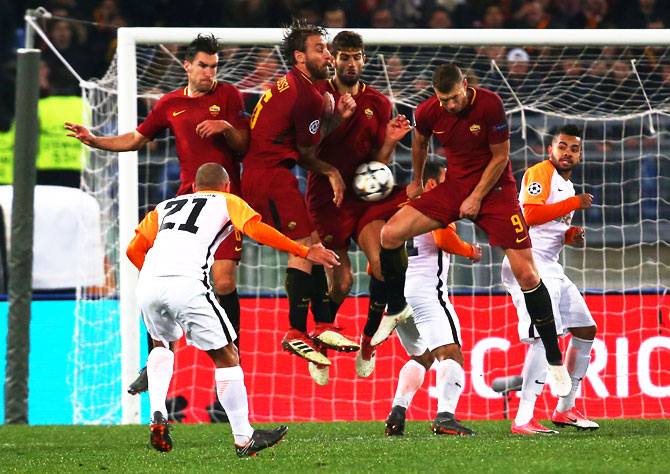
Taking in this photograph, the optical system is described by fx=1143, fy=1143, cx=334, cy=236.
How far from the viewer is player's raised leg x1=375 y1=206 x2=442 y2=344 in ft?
23.9

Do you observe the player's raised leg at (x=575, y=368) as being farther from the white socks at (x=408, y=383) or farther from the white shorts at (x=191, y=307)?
the white shorts at (x=191, y=307)

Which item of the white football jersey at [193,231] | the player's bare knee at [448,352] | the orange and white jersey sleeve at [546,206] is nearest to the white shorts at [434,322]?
Answer: the player's bare knee at [448,352]

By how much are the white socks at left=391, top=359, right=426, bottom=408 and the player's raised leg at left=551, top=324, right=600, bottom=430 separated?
1.01 m

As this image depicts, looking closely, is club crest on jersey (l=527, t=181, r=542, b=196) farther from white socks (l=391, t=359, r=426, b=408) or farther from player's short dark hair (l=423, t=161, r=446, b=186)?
white socks (l=391, t=359, r=426, b=408)

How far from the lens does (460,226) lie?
416 inches

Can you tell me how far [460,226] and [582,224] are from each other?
1.21 m

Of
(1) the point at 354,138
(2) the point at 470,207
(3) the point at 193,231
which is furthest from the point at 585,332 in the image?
(3) the point at 193,231

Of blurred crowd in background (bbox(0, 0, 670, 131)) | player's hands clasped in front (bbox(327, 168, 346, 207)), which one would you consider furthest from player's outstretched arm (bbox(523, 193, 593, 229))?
blurred crowd in background (bbox(0, 0, 670, 131))

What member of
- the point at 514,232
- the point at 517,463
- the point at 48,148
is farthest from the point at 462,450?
the point at 48,148

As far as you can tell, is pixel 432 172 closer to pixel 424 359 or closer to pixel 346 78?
pixel 346 78

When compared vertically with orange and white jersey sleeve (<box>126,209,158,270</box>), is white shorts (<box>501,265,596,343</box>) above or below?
below

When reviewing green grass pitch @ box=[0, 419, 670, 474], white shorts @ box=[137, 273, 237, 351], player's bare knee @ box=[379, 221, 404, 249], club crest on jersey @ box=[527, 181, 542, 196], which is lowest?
green grass pitch @ box=[0, 419, 670, 474]

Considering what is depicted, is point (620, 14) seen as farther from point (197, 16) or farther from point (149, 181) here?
point (149, 181)

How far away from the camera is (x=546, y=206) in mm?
7836
